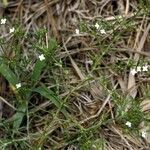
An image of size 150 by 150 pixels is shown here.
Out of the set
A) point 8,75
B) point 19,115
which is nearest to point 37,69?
point 8,75

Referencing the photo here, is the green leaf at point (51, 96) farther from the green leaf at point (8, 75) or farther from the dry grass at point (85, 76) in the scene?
the green leaf at point (8, 75)

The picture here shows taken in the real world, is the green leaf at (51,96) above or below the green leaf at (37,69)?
below

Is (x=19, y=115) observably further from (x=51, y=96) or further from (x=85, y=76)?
(x=85, y=76)

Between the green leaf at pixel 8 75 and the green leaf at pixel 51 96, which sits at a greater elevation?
the green leaf at pixel 8 75

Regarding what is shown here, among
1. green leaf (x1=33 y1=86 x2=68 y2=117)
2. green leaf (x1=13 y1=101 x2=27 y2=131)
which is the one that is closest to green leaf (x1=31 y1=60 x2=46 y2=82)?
green leaf (x1=33 y1=86 x2=68 y2=117)

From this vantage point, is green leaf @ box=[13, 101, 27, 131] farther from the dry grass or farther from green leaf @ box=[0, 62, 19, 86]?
green leaf @ box=[0, 62, 19, 86]

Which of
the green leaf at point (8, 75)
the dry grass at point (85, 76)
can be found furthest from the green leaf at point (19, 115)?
the green leaf at point (8, 75)
